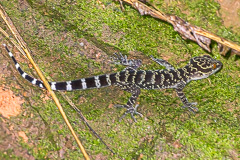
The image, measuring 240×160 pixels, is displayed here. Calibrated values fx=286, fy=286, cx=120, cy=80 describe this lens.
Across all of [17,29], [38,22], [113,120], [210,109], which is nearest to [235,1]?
[210,109]

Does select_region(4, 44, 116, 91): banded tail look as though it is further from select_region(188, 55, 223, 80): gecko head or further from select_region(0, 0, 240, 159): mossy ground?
select_region(188, 55, 223, 80): gecko head

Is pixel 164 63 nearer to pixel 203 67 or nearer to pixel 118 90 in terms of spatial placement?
pixel 203 67

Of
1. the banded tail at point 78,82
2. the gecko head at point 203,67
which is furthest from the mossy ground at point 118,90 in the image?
the gecko head at point 203,67

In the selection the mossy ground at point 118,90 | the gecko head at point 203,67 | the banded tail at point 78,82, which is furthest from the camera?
the gecko head at point 203,67

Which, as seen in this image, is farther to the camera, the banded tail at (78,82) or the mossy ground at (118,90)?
the banded tail at (78,82)

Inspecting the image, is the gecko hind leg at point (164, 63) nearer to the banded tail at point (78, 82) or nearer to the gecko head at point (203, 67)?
the gecko head at point (203, 67)

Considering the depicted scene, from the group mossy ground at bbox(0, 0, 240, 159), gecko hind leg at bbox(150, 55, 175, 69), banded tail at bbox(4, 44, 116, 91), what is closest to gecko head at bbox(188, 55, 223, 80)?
mossy ground at bbox(0, 0, 240, 159)
